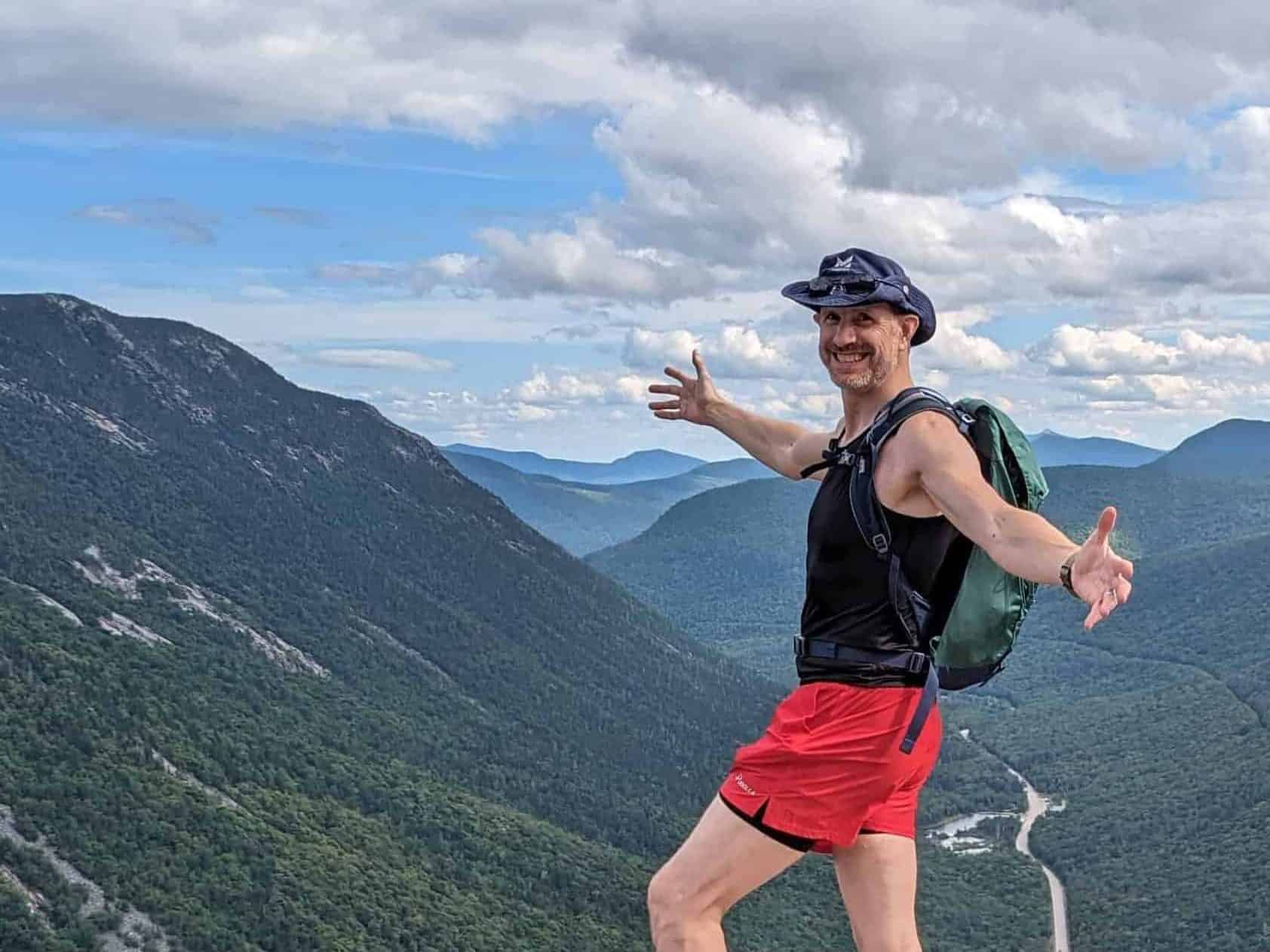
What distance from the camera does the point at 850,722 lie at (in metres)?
6.94

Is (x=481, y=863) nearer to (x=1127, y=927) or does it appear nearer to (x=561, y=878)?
(x=561, y=878)

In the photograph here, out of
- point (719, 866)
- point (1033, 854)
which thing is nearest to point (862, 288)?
→ point (719, 866)

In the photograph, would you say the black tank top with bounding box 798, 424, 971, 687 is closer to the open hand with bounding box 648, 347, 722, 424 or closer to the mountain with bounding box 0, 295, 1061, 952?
the open hand with bounding box 648, 347, 722, 424

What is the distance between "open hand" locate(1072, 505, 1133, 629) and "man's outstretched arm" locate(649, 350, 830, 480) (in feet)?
9.26

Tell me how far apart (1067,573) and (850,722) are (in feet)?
5.58

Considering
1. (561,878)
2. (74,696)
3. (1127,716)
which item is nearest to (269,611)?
(74,696)

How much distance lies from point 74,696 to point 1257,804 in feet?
322

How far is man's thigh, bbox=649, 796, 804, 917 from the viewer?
7.03 metres

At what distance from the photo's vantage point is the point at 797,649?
24.1 ft

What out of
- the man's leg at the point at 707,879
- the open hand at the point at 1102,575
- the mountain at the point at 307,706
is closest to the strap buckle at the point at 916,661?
the man's leg at the point at 707,879

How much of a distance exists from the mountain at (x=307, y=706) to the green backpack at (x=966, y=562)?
77.2m

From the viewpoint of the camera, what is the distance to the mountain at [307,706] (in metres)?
84.7

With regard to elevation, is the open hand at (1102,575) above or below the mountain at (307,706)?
above

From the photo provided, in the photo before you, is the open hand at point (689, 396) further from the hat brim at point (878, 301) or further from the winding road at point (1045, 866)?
the winding road at point (1045, 866)
